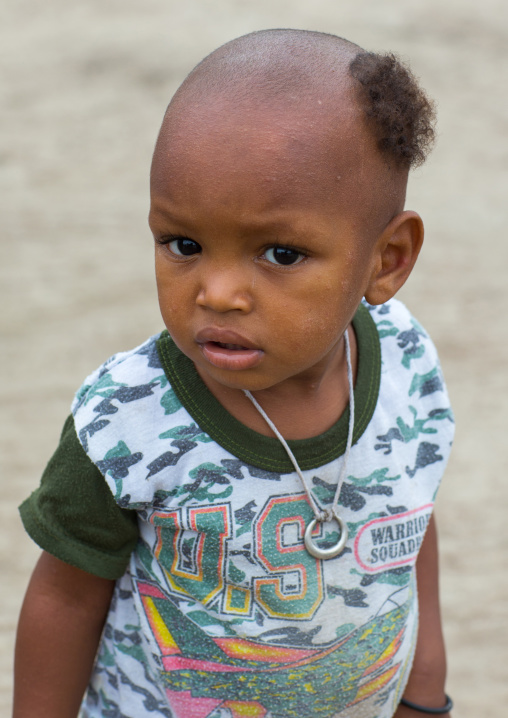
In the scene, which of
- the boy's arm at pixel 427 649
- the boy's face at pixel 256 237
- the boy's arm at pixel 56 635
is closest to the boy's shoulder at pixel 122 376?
the boy's face at pixel 256 237

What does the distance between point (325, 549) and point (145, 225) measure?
3.50 metres

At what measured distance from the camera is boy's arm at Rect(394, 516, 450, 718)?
1684 millimetres

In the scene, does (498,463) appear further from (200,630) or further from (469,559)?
(200,630)

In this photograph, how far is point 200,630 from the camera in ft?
4.64

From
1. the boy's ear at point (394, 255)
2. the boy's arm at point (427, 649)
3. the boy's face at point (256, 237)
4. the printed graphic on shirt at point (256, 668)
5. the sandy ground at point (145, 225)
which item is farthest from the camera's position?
the sandy ground at point (145, 225)

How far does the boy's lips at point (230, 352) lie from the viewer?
1.19 m

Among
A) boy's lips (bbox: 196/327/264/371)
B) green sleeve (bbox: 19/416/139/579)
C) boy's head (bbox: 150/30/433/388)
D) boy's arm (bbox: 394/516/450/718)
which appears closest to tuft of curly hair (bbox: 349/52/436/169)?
boy's head (bbox: 150/30/433/388)

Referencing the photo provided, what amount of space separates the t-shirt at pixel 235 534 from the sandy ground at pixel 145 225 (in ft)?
4.30

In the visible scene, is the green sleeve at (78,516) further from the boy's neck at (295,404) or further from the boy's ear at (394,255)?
the boy's ear at (394,255)

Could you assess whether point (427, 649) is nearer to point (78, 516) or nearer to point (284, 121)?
point (78, 516)

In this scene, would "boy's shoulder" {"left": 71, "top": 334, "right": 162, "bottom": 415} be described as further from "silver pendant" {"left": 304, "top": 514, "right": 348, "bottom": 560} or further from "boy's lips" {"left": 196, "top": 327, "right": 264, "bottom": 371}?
"silver pendant" {"left": 304, "top": 514, "right": 348, "bottom": 560}

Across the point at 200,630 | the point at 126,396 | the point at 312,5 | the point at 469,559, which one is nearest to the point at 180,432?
the point at 126,396

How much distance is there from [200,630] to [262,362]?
Answer: 440 millimetres

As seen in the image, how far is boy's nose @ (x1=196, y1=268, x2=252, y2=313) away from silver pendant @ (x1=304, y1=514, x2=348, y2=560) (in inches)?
14.5
